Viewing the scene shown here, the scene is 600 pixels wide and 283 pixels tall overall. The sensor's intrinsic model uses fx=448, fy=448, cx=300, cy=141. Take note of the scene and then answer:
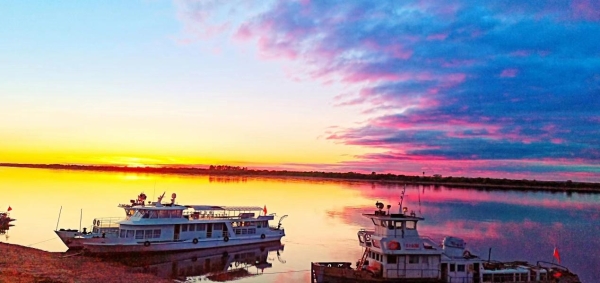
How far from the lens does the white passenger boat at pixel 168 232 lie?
39.9m

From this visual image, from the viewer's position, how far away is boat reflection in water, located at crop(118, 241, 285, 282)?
3606 centimetres

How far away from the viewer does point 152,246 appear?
135 feet

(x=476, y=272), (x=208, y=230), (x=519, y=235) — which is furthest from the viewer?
(x=519, y=235)

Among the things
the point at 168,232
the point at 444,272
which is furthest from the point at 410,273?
the point at 168,232

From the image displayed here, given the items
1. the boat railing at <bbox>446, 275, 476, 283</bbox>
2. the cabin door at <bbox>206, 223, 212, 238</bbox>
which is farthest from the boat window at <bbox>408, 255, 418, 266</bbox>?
the cabin door at <bbox>206, 223, 212, 238</bbox>

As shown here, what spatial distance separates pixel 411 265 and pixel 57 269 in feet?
81.3

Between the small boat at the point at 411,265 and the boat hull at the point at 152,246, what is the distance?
18.0 meters

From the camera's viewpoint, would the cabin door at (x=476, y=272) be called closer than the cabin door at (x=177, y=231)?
Yes

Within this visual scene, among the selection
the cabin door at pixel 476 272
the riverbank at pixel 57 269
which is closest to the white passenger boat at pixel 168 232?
the riverbank at pixel 57 269

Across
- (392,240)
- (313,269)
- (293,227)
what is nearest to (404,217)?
(392,240)

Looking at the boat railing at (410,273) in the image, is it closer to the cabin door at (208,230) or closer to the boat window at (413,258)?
the boat window at (413,258)

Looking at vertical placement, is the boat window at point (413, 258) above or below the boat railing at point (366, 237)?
below

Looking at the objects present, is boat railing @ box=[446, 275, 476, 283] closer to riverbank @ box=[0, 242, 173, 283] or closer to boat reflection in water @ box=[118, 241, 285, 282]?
boat reflection in water @ box=[118, 241, 285, 282]

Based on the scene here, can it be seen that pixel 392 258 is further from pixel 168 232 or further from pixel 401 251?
pixel 168 232
